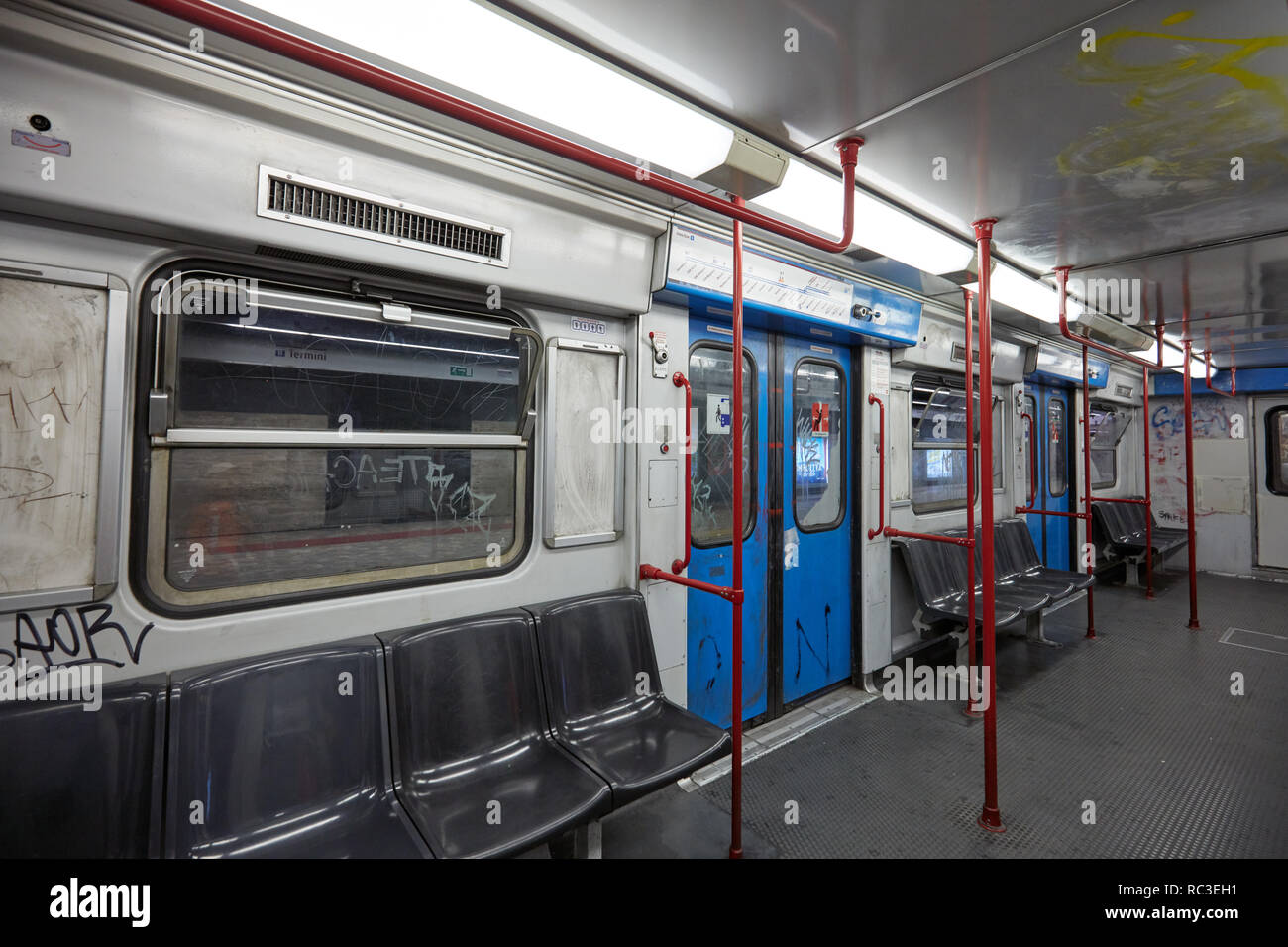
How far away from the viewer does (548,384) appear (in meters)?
2.68

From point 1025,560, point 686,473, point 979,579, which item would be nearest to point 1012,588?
point 979,579

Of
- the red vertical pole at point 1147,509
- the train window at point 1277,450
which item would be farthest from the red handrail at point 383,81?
the train window at point 1277,450

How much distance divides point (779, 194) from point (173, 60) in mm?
2025

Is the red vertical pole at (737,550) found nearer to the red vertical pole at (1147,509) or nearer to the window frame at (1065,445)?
the red vertical pole at (1147,509)

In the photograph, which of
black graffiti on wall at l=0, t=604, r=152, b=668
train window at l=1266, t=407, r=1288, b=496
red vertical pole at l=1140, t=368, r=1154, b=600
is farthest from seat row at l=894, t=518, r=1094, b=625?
train window at l=1266, t=407, r=1288, b=496

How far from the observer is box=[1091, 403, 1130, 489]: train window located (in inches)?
321

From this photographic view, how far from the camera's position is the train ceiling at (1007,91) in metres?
1.52

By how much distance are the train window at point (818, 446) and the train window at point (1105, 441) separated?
605cm

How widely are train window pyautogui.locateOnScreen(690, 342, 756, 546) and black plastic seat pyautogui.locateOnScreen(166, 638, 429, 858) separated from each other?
1906 mm

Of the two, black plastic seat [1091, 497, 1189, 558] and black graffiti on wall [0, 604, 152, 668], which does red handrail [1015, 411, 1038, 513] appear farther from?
black graffiti on wall [0, 604, 152, 668]

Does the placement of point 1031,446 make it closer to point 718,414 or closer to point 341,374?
point 718,414
